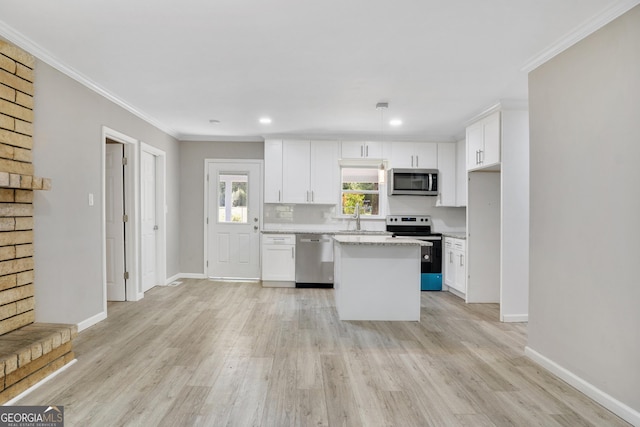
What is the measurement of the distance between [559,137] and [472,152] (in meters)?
1.92

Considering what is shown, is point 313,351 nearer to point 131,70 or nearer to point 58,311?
point 58,311

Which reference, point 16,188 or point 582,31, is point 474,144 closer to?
point 582,31

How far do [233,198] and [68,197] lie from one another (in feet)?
9.60

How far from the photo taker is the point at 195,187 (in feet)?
19.4

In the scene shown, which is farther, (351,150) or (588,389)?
(351,150)

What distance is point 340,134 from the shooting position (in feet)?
18.2

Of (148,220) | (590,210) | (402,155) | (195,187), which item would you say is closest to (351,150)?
(402,155)

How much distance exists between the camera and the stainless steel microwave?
5.49 metres

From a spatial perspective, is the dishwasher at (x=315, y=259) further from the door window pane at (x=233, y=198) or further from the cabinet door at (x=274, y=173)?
the door window pane at (x=233, y=198)

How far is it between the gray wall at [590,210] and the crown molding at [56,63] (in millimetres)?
4038

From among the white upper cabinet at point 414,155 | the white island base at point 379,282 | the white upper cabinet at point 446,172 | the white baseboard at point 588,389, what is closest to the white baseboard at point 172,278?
the white island base at point 379,282

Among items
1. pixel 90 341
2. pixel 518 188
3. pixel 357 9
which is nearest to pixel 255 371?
pixel 90 341

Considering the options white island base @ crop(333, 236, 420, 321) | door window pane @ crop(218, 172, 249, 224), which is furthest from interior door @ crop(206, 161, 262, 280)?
white island base @ crop(333, 236, 420, 321)

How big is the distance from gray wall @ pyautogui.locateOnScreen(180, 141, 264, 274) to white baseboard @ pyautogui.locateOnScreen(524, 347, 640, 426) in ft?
15.6
